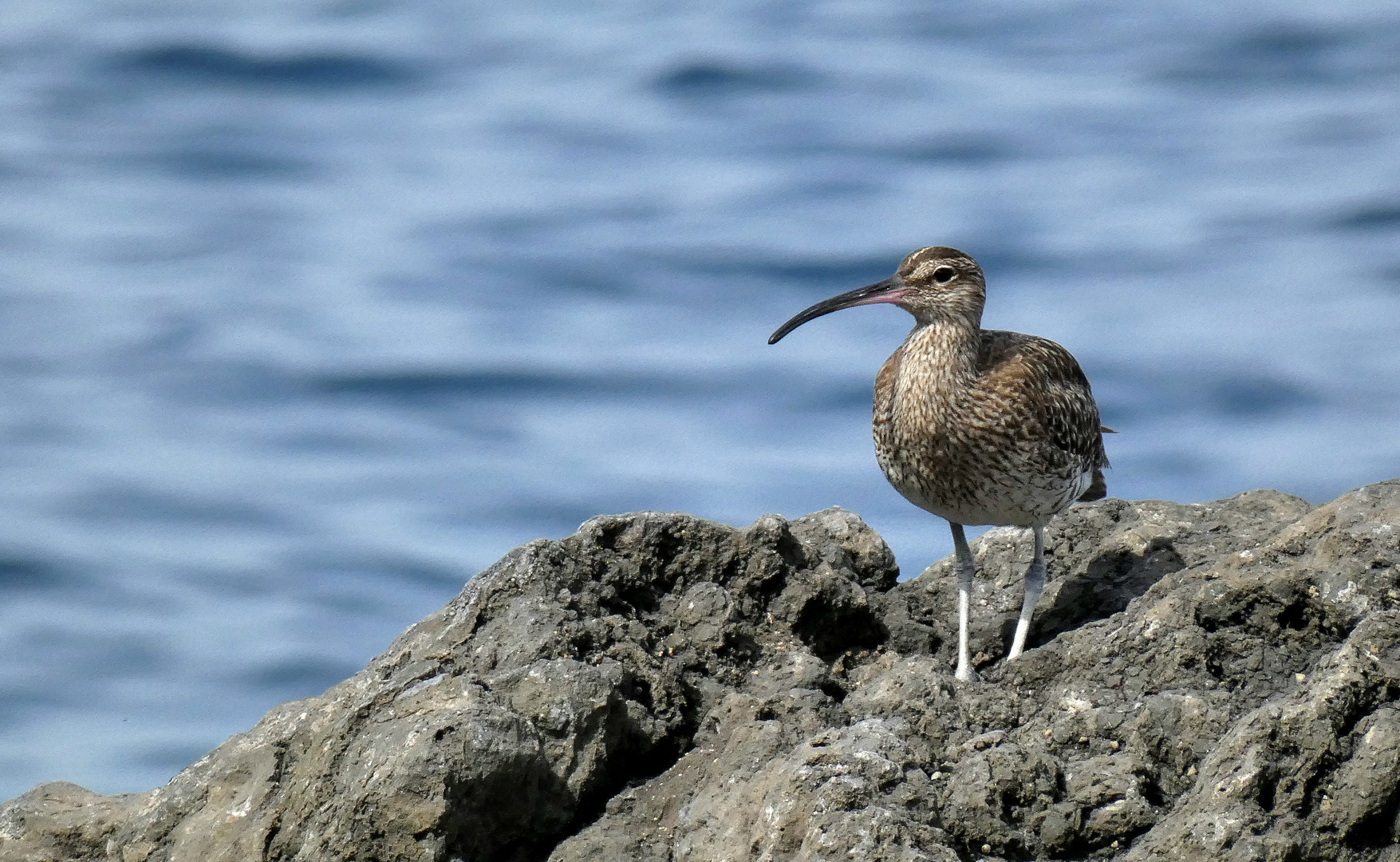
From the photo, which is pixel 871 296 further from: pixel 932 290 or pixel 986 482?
pixel 986 482

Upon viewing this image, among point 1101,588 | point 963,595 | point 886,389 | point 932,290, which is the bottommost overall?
point 1101,588

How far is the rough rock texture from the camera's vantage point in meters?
4.69

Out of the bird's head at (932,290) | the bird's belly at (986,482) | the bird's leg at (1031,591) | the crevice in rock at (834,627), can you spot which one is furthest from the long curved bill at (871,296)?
the crevice in rock at (834,627)

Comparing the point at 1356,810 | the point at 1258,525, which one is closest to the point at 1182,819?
the point at 1356,810

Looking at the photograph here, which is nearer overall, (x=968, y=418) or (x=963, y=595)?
(x=963, y=595)

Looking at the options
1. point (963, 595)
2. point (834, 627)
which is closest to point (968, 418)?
point (963, 595)

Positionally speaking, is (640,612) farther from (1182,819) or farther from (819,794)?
(1182,819)

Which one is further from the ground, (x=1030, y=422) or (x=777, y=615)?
(x=1030, y=422)

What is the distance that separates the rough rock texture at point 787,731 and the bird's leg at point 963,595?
35 centimetres

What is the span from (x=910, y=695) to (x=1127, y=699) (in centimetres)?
74

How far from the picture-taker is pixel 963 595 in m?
7.38

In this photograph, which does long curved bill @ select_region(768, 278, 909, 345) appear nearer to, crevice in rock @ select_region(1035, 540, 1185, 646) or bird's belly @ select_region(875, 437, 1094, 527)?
bird's belly @ select_region(875, 437, 1094, 527)

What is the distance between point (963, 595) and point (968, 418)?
86 centimetres

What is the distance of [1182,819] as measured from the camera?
182 inches
